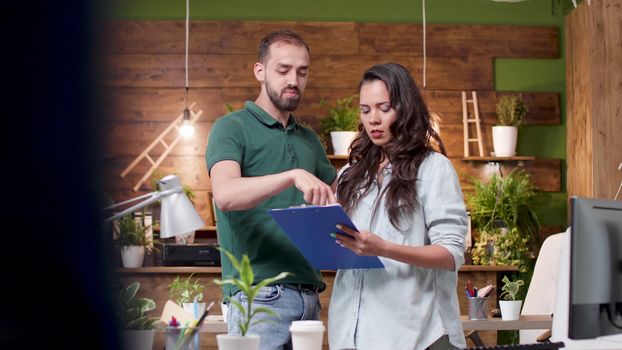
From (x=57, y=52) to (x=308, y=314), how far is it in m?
1.85

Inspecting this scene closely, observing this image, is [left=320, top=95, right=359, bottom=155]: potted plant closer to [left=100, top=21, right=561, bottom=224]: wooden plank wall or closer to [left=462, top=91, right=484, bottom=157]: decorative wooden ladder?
[left=100, top=21, right=561, bottom=224]: wooden plank wall

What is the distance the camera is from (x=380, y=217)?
1969mm

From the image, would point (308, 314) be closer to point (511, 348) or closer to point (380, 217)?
point (380, 217)

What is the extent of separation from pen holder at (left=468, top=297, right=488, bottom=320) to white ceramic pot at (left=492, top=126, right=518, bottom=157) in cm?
291

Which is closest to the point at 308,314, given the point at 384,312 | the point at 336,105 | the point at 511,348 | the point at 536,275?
the point at 384,312

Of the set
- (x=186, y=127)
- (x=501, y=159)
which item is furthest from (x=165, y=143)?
(x=501, y=159)

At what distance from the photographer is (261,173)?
2186 millimetres

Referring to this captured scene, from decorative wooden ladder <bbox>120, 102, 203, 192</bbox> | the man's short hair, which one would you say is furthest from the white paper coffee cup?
decorative wooden ladder <bbox>120, 102, 203, 192</bbox>

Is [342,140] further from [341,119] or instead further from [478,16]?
[478,16]

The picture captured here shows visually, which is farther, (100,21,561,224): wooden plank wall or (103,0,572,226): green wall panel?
(103,0,572,226): green wall panel

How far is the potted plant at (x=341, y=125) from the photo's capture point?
239 inches

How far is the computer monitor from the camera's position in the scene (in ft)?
5.22

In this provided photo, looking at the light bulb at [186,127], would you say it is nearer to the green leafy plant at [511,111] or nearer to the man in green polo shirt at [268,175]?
the green leafy plant at [511,111]

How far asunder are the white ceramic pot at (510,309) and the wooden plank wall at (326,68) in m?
2.98
